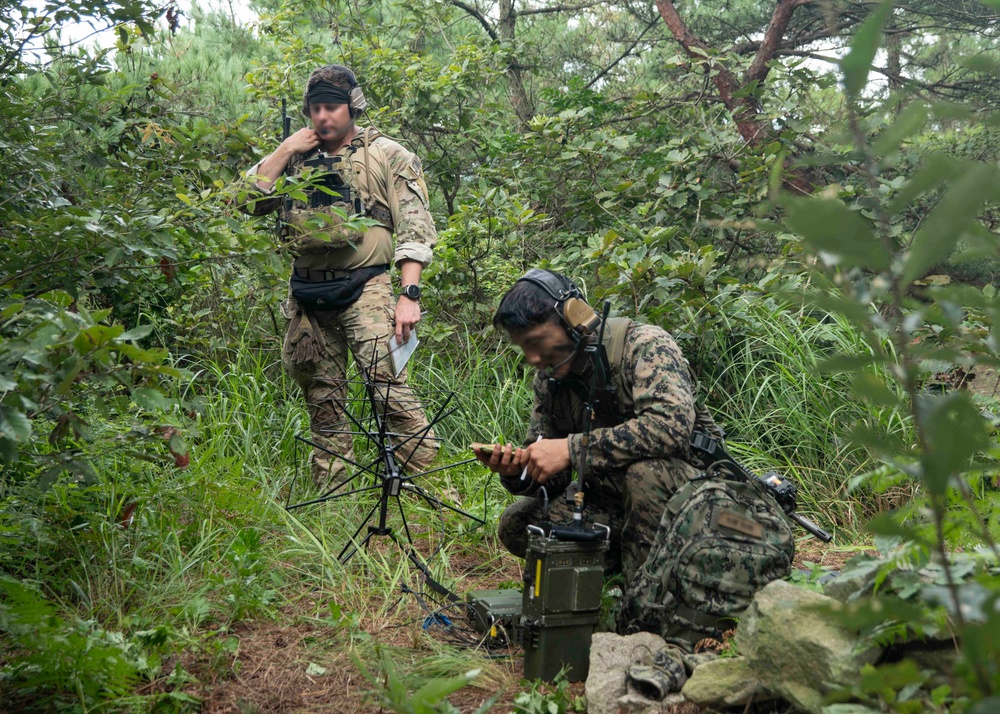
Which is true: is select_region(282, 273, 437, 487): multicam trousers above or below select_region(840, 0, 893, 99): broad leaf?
below

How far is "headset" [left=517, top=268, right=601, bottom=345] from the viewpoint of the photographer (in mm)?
2971

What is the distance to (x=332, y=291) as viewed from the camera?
4270mm

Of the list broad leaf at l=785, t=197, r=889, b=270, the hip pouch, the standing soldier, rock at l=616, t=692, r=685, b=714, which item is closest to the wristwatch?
the standing soldier

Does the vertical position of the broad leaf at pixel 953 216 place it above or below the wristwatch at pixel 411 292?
below

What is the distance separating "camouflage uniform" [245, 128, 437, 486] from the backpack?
1.81 meters

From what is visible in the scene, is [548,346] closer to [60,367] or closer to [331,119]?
[60,367]

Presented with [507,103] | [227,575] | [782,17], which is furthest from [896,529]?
[507,103]

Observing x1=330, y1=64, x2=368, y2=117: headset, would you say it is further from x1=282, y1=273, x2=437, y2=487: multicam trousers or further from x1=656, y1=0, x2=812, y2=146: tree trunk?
x1=656, y1=0, x2=812, y2=146: tree trunk

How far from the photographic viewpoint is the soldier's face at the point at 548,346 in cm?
300

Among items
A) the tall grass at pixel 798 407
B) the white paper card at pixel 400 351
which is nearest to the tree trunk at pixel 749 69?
the tall grass at pixel 798 407

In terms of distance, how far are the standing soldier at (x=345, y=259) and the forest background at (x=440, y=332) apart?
0.26 metres

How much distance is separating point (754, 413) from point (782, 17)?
13.2 ft

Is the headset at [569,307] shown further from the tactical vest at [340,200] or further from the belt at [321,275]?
the belt at [321,275]

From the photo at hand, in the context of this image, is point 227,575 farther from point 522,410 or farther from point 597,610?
point 522,410
